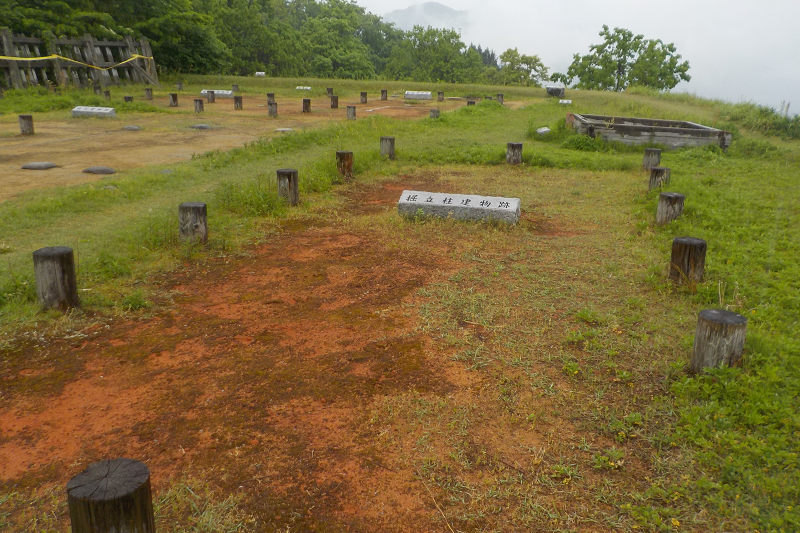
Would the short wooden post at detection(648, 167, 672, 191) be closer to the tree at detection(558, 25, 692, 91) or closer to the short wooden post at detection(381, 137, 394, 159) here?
the short wooden post at detection(381, 137, 394, 159)

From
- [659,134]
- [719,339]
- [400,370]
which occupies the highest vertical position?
[659,134]

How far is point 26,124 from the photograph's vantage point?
559 inches

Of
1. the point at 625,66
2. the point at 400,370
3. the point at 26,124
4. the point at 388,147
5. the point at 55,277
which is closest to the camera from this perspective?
the point at 400,370

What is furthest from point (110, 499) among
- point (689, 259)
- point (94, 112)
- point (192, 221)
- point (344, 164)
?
point (94, 112)

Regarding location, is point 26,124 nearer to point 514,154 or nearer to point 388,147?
point 388,147

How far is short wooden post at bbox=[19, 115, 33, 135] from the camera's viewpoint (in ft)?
46.2

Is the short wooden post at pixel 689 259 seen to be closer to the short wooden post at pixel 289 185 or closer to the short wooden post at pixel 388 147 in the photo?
the short wooden post at pixel 289 185

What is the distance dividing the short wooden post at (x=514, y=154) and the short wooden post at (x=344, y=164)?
3.73 meters

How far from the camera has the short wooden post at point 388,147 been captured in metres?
12.5

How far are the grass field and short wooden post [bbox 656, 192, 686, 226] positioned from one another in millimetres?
202

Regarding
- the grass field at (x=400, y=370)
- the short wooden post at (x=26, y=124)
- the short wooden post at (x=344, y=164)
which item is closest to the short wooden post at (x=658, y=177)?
the grass field at (x=400, y=370)

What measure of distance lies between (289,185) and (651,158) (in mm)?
7520

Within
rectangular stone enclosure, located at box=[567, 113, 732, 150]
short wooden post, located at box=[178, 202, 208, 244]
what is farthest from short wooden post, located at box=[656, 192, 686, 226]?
rectangular stone enclosure, located at box=[567, 113, 732, 150]

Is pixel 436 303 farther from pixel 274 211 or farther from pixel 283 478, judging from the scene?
pixel 274 211
